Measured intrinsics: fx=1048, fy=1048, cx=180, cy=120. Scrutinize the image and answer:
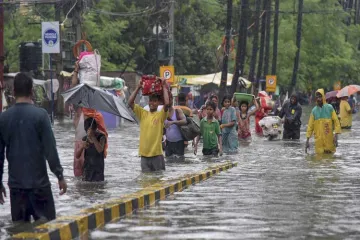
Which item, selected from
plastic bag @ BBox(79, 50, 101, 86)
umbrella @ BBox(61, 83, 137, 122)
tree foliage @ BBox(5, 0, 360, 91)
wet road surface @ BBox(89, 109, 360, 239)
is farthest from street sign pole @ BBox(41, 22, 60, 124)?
umbrella @ BBox(61, 83, 137, 122)

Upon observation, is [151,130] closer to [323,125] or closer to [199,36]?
[323,125]

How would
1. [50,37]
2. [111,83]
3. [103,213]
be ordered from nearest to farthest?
[103,213] → [50,37] → [111,83]

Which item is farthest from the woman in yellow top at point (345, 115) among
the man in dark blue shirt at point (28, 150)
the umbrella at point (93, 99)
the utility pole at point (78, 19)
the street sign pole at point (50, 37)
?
the man in dark blue shirt at point (28, 150)

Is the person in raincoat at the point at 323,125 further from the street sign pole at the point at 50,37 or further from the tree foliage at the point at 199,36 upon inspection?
the tree foliage at the point at 199,36

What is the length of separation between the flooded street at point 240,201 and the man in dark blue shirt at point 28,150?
1.34 feet

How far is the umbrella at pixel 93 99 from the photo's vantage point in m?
14.9

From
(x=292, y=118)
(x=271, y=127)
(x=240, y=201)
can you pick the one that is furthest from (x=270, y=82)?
(x=240, y=201)

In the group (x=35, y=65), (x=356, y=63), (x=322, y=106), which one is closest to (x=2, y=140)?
Result: (x=322, y=106)

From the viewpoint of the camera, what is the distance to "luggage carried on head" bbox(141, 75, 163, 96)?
52.0ft

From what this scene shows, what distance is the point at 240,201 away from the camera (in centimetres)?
1313

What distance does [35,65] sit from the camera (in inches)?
1036

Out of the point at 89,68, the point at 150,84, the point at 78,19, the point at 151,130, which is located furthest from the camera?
the point at 78,19

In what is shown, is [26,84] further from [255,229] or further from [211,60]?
[211,60]

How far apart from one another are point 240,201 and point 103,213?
2704 mm
